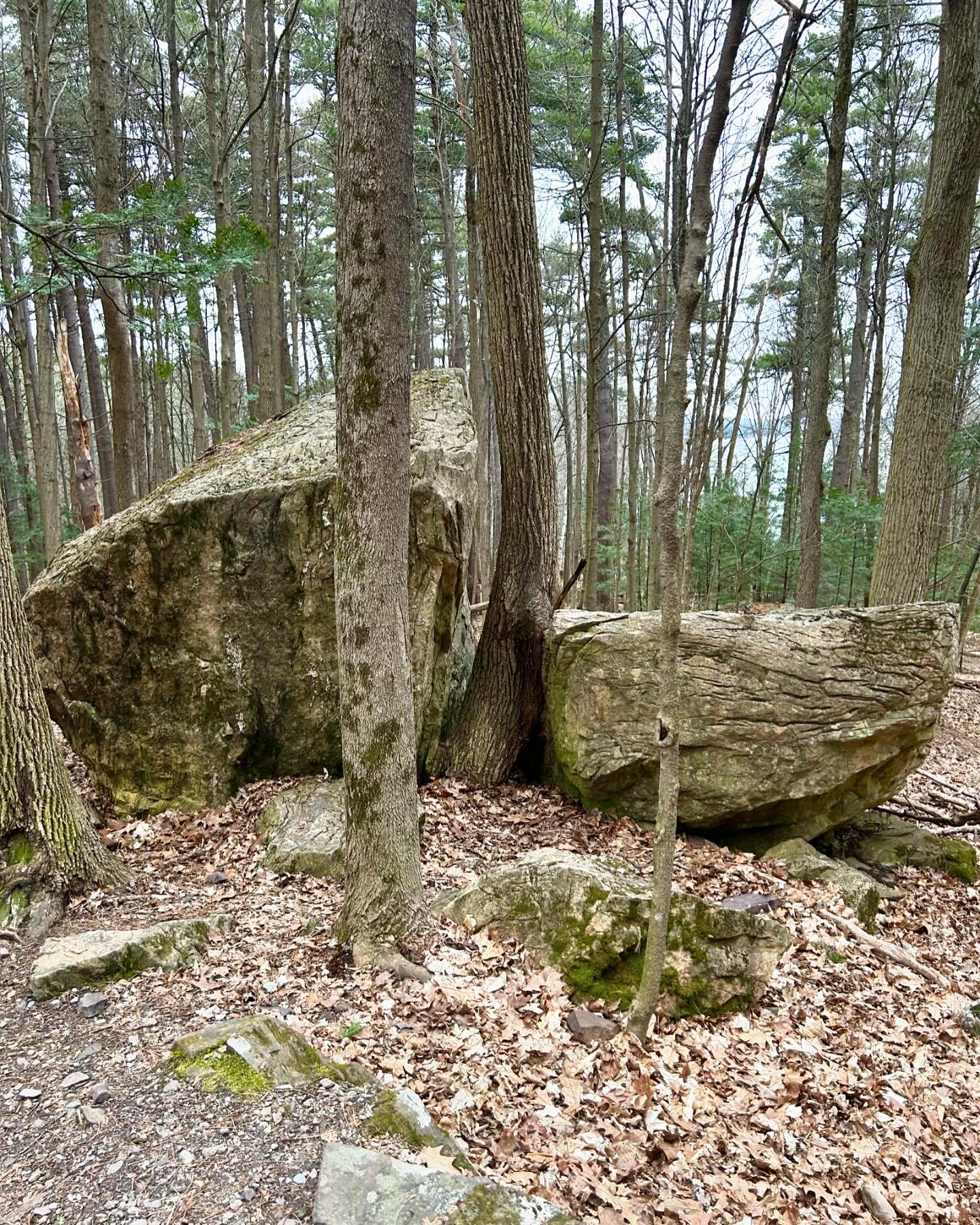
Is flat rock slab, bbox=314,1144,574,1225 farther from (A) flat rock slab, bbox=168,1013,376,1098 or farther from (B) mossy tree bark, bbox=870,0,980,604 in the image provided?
(B) mossy tree bark, bbox=870,0,980,604

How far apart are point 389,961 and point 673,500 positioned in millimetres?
2654

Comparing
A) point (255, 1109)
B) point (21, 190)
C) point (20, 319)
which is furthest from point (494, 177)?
point (21, 190)

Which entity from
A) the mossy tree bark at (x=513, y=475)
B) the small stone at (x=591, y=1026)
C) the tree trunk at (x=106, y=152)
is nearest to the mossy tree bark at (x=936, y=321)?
the mossy tree bark at (x=513, y=475)

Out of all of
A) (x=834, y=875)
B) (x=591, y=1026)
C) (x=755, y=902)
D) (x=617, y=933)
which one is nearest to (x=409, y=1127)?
(x=591, y=1026)

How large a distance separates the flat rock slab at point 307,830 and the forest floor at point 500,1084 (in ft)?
0.47

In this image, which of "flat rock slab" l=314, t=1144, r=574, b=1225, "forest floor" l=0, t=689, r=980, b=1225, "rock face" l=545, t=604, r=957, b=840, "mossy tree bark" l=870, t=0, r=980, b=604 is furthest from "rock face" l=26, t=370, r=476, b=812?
"mossy tree bark" l=870, t=0, r=980, b=604

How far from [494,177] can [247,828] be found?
5557 millimetres

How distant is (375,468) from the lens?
3.53 m

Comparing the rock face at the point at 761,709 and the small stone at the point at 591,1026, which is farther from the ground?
the rock face at the point at 761,709

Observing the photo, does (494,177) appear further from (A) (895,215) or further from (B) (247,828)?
(A) (895,215)

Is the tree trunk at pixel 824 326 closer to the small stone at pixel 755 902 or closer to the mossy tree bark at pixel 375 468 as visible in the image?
the small stone at pixel 755 902

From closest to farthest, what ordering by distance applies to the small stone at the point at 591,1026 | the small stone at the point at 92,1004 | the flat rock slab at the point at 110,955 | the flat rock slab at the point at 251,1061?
the flat rock slab at the point at 251,1061 < the small stone at the point at 92,1004 < the flat rock slab at the point at 110,955 < the small stone at the point at 591,1026

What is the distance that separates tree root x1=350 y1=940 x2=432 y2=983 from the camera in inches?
140

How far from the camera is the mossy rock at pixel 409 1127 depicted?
2502mm
